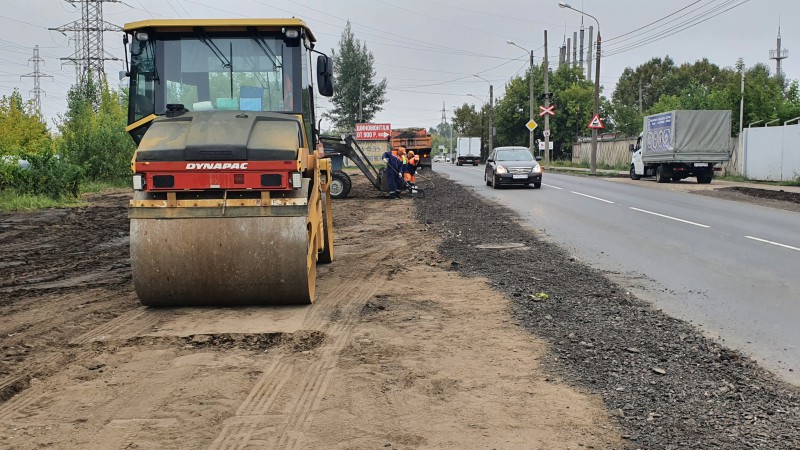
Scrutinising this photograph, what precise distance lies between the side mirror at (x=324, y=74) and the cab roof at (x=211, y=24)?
1.62 feet

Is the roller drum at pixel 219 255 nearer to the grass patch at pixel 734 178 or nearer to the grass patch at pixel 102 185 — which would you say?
the grass patch at pixel 102 185

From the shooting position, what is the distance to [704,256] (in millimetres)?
11055

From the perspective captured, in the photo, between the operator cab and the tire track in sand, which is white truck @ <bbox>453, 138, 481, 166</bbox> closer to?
the operator cab

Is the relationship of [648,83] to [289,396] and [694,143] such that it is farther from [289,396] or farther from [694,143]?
[289,396]

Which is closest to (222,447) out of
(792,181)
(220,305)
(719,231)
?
(220,305)

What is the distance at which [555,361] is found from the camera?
559 centimetres

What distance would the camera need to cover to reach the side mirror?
8.44 m

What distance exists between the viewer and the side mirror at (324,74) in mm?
8438

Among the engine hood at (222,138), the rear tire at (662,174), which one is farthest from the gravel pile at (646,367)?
the rear tire at (662,174)

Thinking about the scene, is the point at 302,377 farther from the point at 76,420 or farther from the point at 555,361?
the point at 555,361

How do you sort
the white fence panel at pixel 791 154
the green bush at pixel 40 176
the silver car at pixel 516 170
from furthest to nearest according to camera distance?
the white fence panel at pixel 791 154 → the silver car at pixel 516 170 → the green bush at pixel 40 176

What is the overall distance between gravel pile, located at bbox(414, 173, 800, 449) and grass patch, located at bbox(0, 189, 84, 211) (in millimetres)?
15593

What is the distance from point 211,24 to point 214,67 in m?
0.45

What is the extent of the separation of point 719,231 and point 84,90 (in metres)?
34.8
